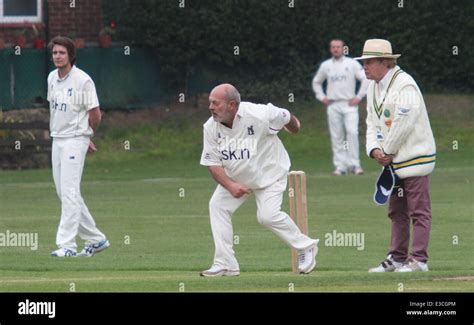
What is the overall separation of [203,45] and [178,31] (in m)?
0.62

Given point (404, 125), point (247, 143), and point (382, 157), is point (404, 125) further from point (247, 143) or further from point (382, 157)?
point (247, 143)

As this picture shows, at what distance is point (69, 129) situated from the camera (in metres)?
15.7

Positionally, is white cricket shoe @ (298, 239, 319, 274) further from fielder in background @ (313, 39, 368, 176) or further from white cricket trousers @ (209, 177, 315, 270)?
fielder in background @ (313, 39, 368, 176)

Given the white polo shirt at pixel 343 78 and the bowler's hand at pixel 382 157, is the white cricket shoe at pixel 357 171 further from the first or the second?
the bowler's hand at pixel 382 157

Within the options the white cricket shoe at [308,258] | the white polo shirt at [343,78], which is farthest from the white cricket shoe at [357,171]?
the white cricket shoe at [308,258]

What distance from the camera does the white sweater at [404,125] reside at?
13.6 m

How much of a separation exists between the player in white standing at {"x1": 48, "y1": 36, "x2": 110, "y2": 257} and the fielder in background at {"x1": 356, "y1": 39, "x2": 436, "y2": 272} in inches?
137

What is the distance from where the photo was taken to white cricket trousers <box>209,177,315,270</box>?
13.4m

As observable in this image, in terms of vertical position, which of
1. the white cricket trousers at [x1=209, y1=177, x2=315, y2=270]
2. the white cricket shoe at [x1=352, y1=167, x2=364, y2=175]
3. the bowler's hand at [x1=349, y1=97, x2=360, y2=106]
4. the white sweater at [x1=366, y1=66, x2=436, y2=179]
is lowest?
the white cricket trousers at [x1=209, y1=177, x2=315, y2=270]

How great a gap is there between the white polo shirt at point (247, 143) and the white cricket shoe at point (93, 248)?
2955 mm

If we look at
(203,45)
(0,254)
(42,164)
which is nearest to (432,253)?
(0,254)
